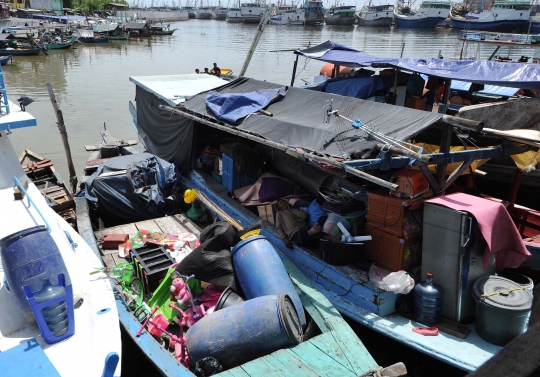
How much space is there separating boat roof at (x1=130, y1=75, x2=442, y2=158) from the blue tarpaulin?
11 cm

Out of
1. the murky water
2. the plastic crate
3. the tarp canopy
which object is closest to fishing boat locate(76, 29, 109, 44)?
the murky water

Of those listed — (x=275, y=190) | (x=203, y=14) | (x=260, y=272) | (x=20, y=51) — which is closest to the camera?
(x=260, y=272)

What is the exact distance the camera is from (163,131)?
9.62 m

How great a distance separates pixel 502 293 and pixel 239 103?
479 cm

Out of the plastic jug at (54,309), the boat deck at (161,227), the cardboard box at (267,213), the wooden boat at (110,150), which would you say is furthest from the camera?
the wooden boat at (110,150)

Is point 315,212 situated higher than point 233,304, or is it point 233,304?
point 315,212

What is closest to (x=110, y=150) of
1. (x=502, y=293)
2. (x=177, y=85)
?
(x=177, y=85)

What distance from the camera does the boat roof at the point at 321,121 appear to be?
204 inches

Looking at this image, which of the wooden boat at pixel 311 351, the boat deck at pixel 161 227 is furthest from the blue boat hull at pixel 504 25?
the wooden boat at pixel 311 351

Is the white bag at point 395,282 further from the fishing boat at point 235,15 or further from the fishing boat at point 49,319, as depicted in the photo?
the fishing boat at point 235,15

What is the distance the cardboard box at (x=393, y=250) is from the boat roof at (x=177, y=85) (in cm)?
500

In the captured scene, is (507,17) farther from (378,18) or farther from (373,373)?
(373,373)

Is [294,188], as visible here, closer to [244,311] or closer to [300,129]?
[300,129]

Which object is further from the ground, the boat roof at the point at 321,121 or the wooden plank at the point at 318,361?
the boat roof at the point at 321,121
